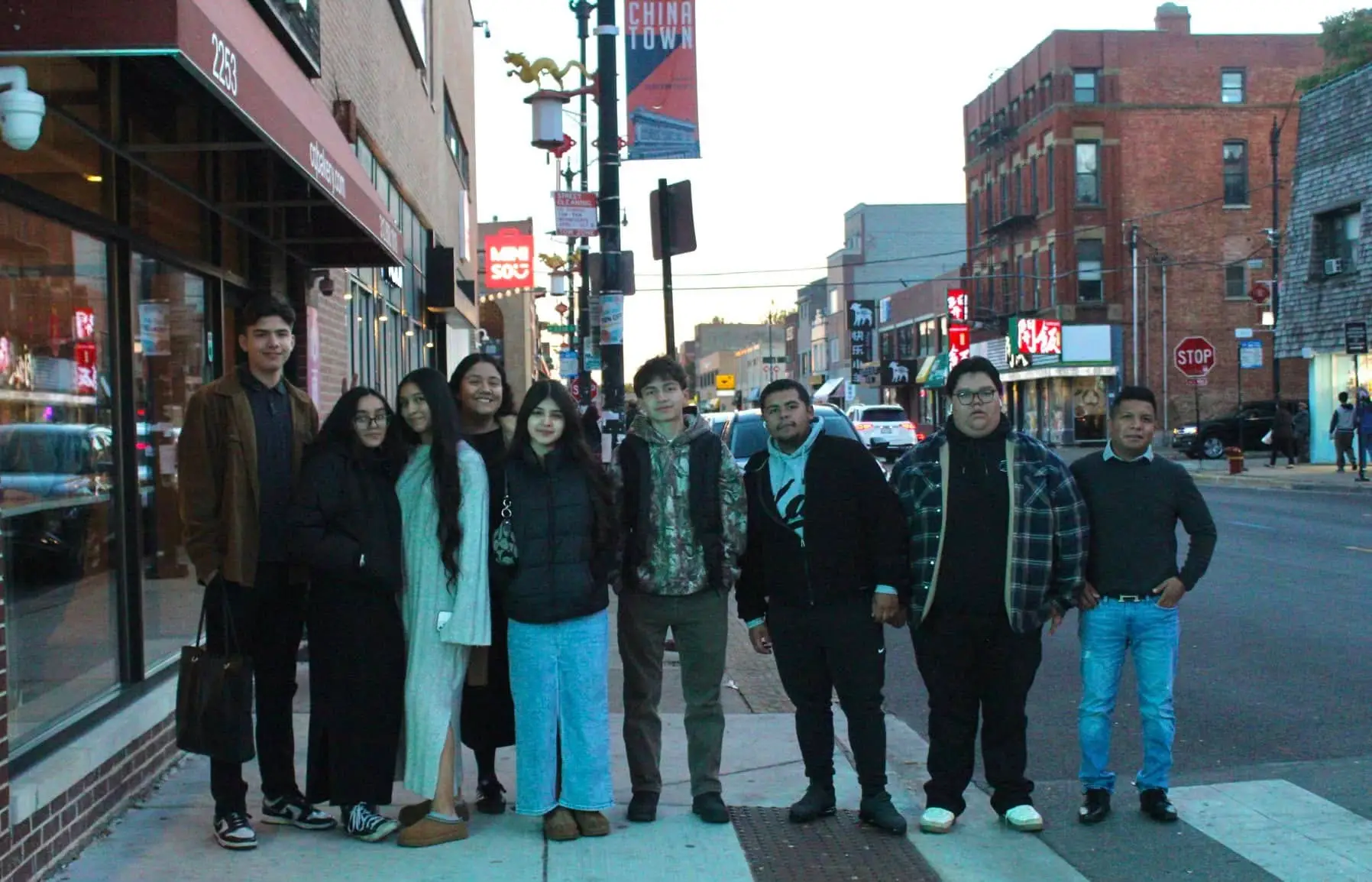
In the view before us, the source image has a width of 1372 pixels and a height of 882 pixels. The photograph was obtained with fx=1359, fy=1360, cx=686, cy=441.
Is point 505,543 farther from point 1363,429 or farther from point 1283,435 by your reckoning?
point 1283,435

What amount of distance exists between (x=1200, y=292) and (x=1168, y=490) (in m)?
44.1

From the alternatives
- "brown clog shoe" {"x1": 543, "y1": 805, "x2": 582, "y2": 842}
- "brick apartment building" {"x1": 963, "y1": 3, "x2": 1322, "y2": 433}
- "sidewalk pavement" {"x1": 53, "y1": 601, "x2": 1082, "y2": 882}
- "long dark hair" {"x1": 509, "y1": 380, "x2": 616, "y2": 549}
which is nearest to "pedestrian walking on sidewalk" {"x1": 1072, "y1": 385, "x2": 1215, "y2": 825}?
"sidewalk pavement" {"x1": 53, "y1": 601, "x2": 1082, "y2": 882}

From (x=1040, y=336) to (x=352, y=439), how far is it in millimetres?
43032

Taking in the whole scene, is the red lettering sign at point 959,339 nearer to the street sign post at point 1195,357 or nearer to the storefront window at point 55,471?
the street sign post at point 1195,357

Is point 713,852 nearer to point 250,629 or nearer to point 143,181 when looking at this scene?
point 250,629

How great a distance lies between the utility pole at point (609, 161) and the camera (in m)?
11.5

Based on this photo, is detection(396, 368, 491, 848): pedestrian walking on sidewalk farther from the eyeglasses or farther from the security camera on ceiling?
the eyeglasses

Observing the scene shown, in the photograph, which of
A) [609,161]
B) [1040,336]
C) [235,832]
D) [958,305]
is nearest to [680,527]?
[235,832]

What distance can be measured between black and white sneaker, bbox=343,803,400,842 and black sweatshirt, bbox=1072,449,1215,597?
3.04 meters

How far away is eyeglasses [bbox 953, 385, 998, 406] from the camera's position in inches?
215

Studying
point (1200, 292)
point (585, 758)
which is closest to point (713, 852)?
point (585, 758)

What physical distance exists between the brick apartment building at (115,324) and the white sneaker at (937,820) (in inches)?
113

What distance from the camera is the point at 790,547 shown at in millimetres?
5602

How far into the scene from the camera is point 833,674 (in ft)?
18.5
